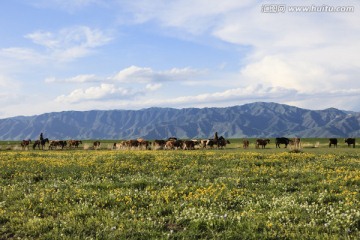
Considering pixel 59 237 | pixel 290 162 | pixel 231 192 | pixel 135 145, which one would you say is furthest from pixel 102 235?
pixel 135 145

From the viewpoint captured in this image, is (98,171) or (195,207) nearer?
(195,207)

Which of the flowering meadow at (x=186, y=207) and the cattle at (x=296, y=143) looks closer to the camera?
the flowering meadow at (x=186, y=207)

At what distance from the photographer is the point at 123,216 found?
13.3m

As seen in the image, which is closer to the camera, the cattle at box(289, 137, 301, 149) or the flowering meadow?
the flowering meadow

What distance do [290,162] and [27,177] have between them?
20.0 metres

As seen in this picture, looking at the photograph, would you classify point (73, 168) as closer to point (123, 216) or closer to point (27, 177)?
point (27, 177)

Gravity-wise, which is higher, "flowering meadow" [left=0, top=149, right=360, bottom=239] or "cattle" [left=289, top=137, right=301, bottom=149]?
"cattle" [left=289, top=137, right=301, bottom=149]

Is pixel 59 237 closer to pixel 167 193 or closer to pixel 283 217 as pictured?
pixel 167 193

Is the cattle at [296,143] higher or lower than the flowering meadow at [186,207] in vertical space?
higher

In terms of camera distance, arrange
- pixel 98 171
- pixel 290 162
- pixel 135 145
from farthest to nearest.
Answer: pixel 135 145 → pixel 290 162 → pixel 98 171

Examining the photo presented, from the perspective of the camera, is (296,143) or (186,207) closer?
(186,207)

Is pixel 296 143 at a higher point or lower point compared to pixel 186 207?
higher

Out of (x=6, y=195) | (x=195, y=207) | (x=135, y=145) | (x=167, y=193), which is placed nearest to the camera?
(x=195, y=207)

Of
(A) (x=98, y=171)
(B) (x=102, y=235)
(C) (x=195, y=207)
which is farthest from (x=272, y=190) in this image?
(A) (x=98, y=171)
